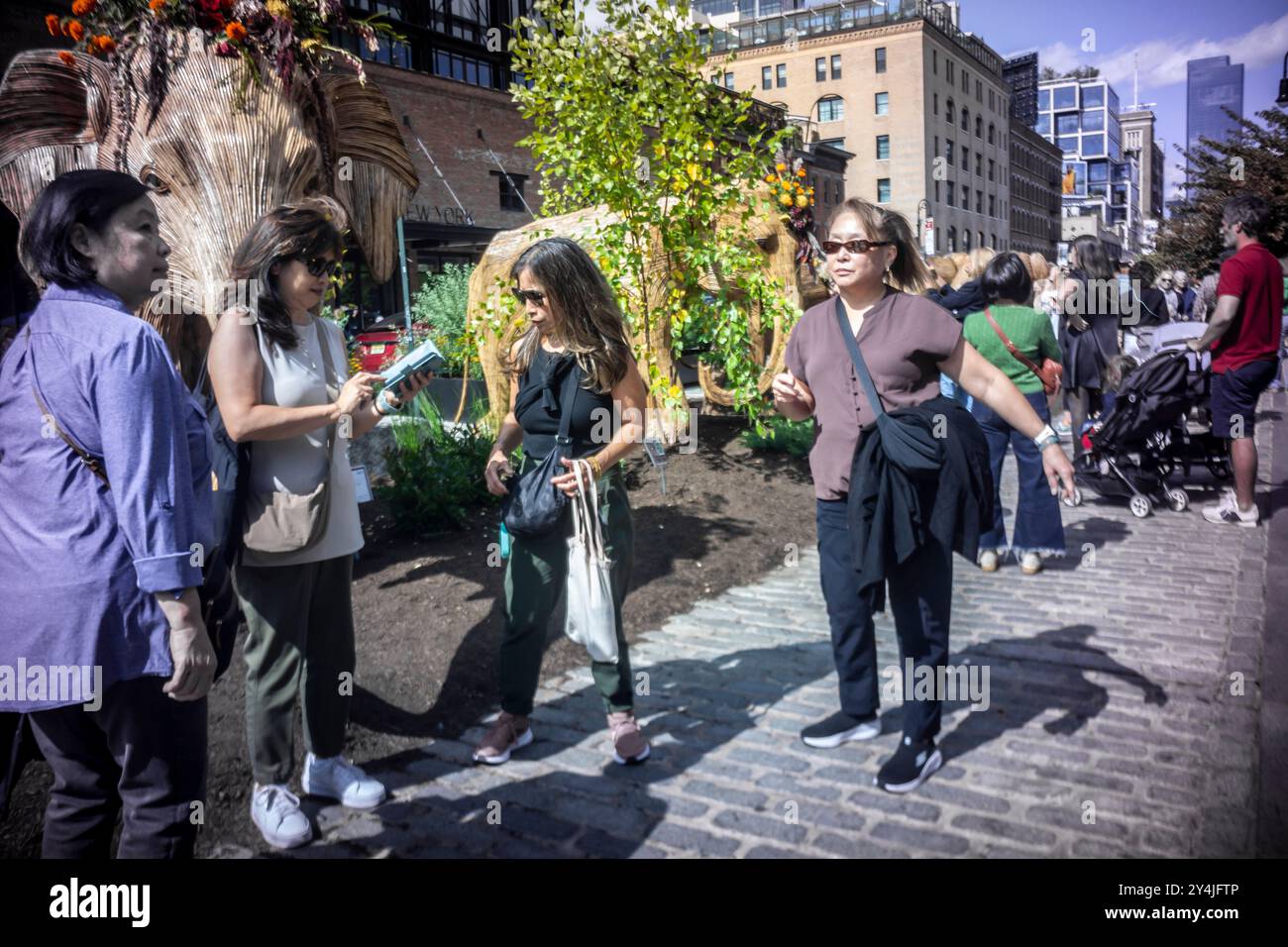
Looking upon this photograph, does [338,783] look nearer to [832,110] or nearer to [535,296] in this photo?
[535,296]

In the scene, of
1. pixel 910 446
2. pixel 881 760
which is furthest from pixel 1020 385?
pixel 881 760

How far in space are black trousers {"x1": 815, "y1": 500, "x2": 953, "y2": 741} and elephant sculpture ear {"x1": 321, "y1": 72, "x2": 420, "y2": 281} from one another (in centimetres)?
229

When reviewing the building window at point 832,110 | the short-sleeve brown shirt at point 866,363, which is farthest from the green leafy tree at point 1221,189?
the building window at point 832,110

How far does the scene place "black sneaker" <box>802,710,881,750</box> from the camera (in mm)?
3818

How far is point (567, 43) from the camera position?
732 centimetres

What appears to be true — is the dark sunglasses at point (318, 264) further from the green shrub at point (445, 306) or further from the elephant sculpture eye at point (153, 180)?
the green shrub at point (445, 306)

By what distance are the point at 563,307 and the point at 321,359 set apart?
0.90 meters

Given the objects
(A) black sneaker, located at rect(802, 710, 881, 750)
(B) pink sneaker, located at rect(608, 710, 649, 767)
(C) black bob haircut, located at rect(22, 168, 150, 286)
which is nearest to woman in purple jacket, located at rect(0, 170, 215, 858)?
(C) black bob haircut, located at rect(22, 168, 150, 286)

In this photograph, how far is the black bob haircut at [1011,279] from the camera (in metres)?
6.15

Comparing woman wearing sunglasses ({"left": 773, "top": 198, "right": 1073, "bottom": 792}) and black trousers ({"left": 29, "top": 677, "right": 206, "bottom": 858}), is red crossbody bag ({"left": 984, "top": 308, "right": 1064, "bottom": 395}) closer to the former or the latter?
woman wearing sunglasses ({"left": 773, "top": 198, "right": 1073, "bottom": 792})

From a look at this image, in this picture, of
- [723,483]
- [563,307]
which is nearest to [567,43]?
[723,483]
